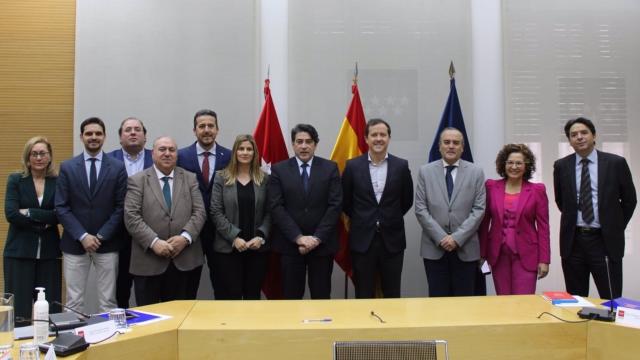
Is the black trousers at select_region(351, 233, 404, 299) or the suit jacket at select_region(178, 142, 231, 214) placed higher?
the suit jacket at select_region(178, 142, 231, 214)

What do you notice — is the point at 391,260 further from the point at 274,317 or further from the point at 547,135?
Result: the point at 547,135

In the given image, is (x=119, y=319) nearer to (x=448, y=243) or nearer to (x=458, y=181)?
(x=448, y=243)

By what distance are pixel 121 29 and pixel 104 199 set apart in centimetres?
184

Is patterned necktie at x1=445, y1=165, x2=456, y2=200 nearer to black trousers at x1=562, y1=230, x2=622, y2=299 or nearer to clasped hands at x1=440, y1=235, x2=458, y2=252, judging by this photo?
clasped hands at x1=440, y1=235, x2=458, y2=252

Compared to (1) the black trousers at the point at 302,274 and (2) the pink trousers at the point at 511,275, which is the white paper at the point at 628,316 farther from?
(1) the black trousers at the point at 302,274

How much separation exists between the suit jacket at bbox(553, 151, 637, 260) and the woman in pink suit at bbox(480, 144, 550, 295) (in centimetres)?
19

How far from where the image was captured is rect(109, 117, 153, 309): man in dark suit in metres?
3.61

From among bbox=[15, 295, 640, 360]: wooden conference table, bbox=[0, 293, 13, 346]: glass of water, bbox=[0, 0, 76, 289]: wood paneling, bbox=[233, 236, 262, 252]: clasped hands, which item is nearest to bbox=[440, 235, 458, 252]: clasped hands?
bbox=[15, 295, 640, 360]: wooden conference table

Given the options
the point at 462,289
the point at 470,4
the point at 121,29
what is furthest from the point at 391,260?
the point at 121,29

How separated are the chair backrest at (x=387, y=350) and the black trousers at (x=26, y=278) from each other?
267 cm

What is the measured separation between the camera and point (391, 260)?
11.8 feet

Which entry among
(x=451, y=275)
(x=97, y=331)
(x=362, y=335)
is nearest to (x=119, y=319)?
(x=97, y=331)

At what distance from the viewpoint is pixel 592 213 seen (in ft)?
11.2

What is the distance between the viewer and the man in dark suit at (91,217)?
3.32m
